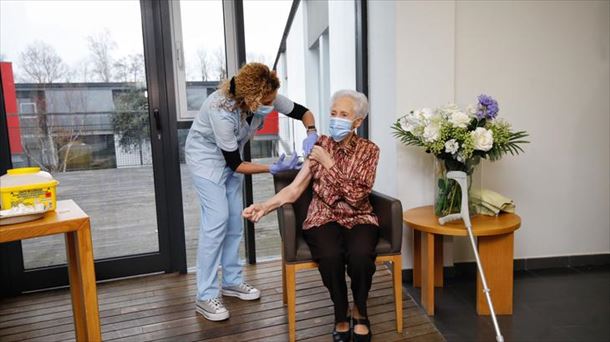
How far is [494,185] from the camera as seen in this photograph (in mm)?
2766

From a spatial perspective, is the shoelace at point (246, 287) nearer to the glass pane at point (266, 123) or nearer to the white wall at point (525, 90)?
the glass pane at point (266, 123)

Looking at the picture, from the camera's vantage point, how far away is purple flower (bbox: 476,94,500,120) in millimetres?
2154

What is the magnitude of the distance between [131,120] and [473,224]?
218cm

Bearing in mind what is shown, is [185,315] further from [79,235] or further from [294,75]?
[294,75]

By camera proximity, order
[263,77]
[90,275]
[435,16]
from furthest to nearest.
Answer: [435,16]
[263,77]
[90,275]

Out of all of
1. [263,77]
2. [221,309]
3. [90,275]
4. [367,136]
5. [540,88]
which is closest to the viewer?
[90,275]

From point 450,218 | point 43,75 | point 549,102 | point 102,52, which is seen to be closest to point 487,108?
point 450,218

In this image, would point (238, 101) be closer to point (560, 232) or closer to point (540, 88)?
point (540, 88)

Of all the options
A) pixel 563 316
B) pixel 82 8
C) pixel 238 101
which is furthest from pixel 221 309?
pixel 82 8

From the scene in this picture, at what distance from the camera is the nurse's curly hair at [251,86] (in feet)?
6.79

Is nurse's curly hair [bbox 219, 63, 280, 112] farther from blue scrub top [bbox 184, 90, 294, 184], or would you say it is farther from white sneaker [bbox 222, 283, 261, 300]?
white sneaker [bbox 222, 283, 261, 300]

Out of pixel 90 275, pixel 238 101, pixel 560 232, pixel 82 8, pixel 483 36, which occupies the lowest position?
pixel 560 232

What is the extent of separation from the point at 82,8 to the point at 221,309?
6.57 feet

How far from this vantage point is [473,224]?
7.14 feet
